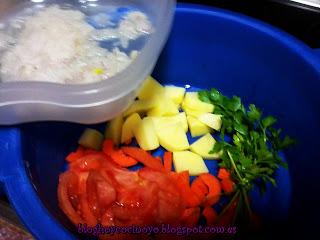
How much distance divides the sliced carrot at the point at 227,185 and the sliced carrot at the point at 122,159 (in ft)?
0.79

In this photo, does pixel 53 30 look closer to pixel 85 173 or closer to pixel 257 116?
pixel 85 173

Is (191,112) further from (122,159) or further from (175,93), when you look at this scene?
(122,159)

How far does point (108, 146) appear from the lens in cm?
98

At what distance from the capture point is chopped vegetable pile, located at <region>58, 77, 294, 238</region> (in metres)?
0.85

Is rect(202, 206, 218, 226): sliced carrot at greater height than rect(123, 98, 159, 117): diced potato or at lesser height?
lesser

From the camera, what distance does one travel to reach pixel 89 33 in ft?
2.84

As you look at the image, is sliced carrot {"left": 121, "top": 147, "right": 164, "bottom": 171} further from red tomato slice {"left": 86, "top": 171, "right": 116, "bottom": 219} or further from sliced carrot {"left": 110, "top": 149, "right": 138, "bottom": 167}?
red tomato slice {"left": 86, "top": 171, "right": 116, "bottom": 219}

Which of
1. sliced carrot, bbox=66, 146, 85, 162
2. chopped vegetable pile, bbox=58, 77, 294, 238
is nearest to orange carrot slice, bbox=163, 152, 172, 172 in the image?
chopped vegetable pile, bbox=58, 77, 294, 238

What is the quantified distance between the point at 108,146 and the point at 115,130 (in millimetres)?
48

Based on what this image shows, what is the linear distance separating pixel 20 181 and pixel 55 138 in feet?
0.87

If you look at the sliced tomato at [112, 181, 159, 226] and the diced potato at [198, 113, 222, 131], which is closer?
the sliced tomato at [112, 181, 159, 226]

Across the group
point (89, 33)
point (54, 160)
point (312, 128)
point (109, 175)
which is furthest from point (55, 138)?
point (312, 128)

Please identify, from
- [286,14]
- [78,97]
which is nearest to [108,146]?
[78,97]

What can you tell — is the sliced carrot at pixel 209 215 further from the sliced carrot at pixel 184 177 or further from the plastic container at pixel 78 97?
the plastic container at pixel 78 97
